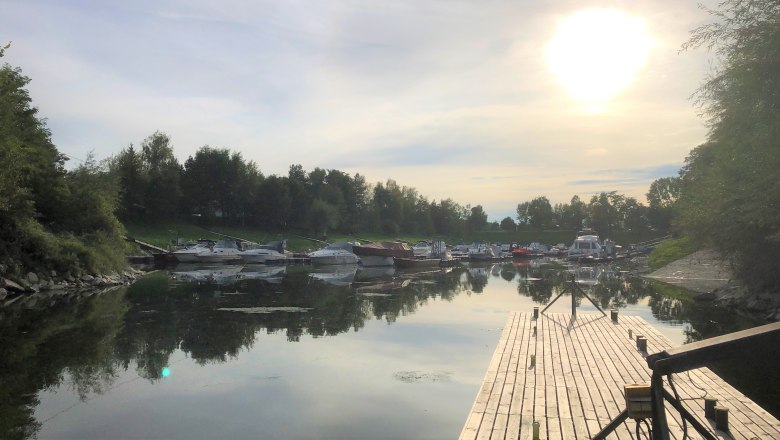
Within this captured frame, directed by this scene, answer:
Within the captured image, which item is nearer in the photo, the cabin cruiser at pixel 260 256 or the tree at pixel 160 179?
the cabin cruiser at pixel 260 256

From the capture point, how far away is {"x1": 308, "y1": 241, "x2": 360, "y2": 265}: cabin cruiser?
6312cm

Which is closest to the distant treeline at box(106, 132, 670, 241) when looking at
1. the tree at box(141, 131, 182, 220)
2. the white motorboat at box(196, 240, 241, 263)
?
the tree at box(141, 131, 182, 220)

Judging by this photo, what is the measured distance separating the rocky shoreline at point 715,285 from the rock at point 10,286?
3172 centimetres

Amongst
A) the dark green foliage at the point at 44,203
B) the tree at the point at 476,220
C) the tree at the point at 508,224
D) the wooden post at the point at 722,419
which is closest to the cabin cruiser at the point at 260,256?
the dark green foliage at the point at 44,203

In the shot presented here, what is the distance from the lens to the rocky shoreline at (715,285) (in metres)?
24.9

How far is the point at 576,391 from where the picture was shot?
10.6 m

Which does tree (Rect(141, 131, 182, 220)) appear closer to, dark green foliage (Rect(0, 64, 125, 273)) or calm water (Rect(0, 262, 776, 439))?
dark green foliage (Rect(0, 64, 125, 273))

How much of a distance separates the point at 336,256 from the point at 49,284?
36300mm

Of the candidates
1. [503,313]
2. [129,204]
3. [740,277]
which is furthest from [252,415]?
[129,204]

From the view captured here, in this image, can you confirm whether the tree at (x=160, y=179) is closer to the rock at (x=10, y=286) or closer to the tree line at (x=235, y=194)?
the tree line at (x=235, y=194)

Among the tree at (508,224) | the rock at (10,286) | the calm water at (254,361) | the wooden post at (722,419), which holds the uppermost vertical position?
the tree at (508,224)

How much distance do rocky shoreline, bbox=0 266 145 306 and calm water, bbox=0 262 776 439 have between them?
2.04m

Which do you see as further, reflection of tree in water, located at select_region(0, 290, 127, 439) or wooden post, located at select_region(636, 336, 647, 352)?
wooden post, located at select_region(636, 336, 647, 352)

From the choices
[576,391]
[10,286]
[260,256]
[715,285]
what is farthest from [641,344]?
[260,256]
